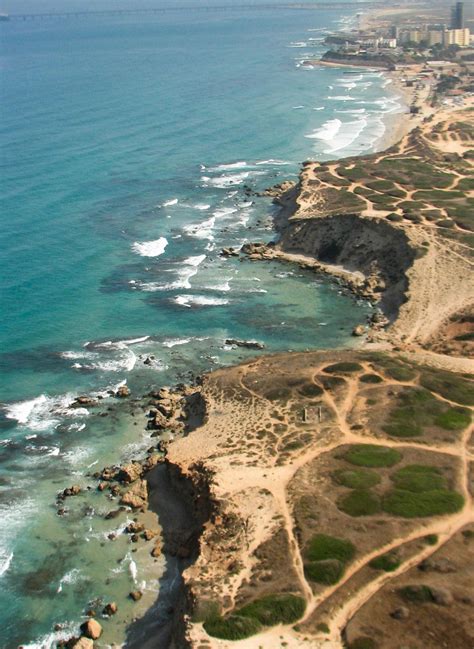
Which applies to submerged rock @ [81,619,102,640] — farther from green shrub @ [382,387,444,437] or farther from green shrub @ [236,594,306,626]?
green shrub @ [382,387,444,437]

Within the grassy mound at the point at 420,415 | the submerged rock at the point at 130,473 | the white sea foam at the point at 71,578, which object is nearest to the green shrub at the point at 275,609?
the white sea foam at the point at 71,578

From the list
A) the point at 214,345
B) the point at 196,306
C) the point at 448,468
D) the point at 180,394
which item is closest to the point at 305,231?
the point at 196,306

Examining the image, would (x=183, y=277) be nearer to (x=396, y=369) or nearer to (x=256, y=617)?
(x=396, y=369)

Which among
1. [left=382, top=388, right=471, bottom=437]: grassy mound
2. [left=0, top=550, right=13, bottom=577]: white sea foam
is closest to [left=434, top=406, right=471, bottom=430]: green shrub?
[left=382, top=388, right=471, bottom=437]: grassy mound

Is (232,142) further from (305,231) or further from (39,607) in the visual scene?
(39,607)

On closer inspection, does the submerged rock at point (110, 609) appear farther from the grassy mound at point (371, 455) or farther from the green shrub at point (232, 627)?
the grassy mound at point (371, 455)

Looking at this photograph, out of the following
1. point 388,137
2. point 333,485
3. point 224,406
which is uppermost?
point 333,485

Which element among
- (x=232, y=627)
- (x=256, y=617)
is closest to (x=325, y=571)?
(x=256, y=617)
